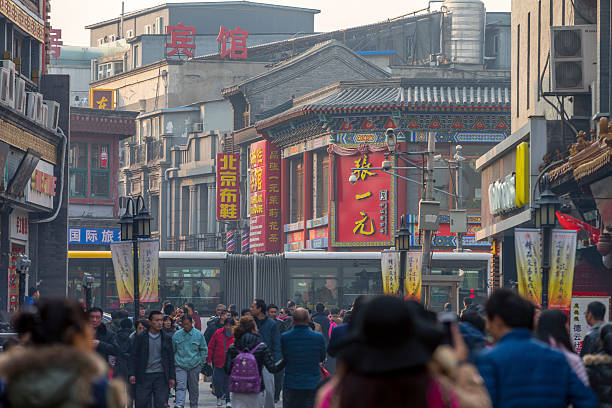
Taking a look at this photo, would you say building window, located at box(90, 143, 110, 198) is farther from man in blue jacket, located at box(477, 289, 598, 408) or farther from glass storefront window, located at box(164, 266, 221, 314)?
man in blue jacket, located at box(477, 289, 598, 408)

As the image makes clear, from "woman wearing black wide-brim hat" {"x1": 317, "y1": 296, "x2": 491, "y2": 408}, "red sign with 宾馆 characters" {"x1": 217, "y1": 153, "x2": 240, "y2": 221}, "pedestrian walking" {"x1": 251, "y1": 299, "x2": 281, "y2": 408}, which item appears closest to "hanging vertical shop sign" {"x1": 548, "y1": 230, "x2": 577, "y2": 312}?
"pedestrian walking" {"x1": 251, "y1": 299, "x2": 281, "y2": 408}

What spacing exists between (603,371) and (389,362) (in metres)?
5.26

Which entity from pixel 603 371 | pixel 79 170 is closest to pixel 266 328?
pixel 603 371

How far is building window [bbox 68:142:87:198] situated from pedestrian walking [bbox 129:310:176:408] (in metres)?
37.4

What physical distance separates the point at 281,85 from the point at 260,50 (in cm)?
978

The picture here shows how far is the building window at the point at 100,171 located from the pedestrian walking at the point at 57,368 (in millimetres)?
49347

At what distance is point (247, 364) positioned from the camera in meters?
15.2

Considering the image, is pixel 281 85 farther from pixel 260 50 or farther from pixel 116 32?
pixel 116 32

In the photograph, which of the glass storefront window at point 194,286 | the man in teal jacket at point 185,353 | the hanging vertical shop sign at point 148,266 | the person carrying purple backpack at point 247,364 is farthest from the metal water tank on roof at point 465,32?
the person carrying purple backpack at point 247,364

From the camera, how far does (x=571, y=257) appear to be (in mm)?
20750

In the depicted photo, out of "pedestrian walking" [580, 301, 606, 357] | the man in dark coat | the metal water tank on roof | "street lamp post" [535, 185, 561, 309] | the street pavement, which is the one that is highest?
the metal water tank on roof

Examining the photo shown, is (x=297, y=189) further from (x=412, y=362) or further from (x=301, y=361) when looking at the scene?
(x=412, y=362)

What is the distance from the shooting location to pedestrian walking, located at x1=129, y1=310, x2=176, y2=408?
56.7ft

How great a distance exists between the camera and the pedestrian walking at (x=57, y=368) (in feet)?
18.2
